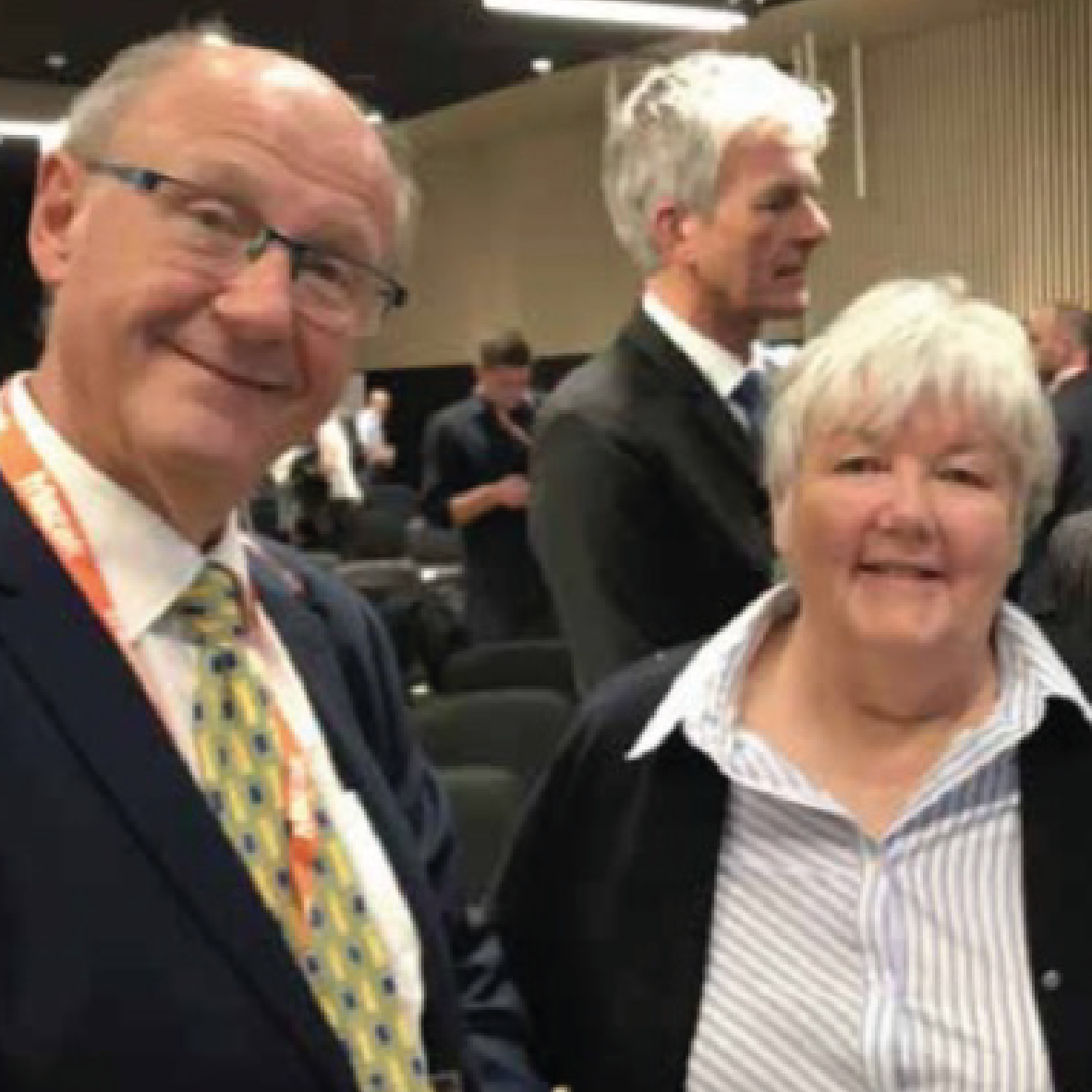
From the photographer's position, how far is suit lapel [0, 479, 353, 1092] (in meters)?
1.20

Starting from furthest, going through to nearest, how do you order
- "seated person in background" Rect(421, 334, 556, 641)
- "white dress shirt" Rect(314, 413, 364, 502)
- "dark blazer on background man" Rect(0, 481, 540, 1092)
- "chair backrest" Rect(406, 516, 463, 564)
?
"white dress shirt" Rect(314, 413, 364, 502)
"chair backrest" Rect(406, 516, 463, 564)
"seated person in background" Rect(421, 334, 556, 641)
"dark blazer on background man" Rect(0, 481, 540, 1092)

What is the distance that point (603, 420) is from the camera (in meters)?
2.41

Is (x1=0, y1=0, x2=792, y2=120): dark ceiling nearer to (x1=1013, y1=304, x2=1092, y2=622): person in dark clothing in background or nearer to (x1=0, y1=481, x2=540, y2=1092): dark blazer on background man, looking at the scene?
(x1=1013, y1=304, x2=1092, y2=622): person in dark clothing in background

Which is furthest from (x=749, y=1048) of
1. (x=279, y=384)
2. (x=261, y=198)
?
(x=261, y=198)

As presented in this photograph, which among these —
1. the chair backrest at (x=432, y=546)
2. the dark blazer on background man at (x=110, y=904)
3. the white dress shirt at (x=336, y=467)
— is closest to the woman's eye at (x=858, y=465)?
the dark blazer on background man at (x=110, y=904)

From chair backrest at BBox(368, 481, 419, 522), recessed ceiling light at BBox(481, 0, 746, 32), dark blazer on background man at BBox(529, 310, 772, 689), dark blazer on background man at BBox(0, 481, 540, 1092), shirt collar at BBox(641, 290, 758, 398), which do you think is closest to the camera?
dark blazer on background man at BBox(0, 481, 540, 1092)

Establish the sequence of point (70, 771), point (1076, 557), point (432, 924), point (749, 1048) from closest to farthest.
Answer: point (70, 771), point (432, 924), point (749, 1048), point (1076, 557)

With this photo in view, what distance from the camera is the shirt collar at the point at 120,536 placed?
129cm

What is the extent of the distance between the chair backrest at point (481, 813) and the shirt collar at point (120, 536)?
1.64 metres

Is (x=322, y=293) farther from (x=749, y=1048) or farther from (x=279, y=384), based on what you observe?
(x=749, y=1048)

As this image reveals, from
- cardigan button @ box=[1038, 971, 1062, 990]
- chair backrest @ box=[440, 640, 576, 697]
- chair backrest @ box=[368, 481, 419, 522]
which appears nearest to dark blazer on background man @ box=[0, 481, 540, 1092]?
cardigan button @ box=[1038, 971, 1062, 990]

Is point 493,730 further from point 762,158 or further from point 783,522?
point 783,522

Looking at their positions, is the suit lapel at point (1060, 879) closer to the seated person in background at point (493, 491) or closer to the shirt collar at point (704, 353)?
the shirt collar at point (704, 353)

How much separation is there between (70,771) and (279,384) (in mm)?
320
